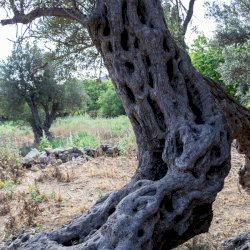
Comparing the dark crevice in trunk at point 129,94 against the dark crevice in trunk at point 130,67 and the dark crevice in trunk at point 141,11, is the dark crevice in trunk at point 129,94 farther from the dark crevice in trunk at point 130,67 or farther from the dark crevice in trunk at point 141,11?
the dark crevice in trunk at point 141,11

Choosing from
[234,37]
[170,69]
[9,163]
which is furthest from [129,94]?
[234,37]

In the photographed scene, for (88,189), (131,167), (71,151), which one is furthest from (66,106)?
(88,189)

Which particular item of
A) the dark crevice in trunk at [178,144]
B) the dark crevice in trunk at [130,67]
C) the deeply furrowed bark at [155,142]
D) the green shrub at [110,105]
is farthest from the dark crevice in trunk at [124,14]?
the green shrub at [110,105]

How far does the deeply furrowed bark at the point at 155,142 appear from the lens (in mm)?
2791

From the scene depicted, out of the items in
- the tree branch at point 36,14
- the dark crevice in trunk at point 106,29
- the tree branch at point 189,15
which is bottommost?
the dark crevice in trunk at point 106,29

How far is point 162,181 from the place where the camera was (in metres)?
2.93

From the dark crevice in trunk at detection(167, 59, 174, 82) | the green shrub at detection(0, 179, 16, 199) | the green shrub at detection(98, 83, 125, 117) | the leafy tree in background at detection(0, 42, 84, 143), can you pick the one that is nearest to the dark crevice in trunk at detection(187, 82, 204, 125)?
the dark crevice in trunk at detection(167, 59, 174, 82)

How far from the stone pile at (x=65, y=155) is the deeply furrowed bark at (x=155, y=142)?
738 centimetres

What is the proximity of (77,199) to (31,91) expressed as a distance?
13947 mm

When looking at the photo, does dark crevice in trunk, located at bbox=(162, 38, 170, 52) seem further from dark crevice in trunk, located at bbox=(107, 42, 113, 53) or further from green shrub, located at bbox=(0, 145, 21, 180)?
green shrub, located at bbox=(0, 145, 21, 180)

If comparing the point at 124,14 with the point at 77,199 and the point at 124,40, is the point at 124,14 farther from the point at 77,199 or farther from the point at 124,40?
the point at 77,199

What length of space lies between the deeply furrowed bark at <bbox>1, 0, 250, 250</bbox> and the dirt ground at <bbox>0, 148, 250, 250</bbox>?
159 cm

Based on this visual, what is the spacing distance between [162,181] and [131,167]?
700 centimetres

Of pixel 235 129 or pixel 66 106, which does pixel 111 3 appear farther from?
pixel 66 106
